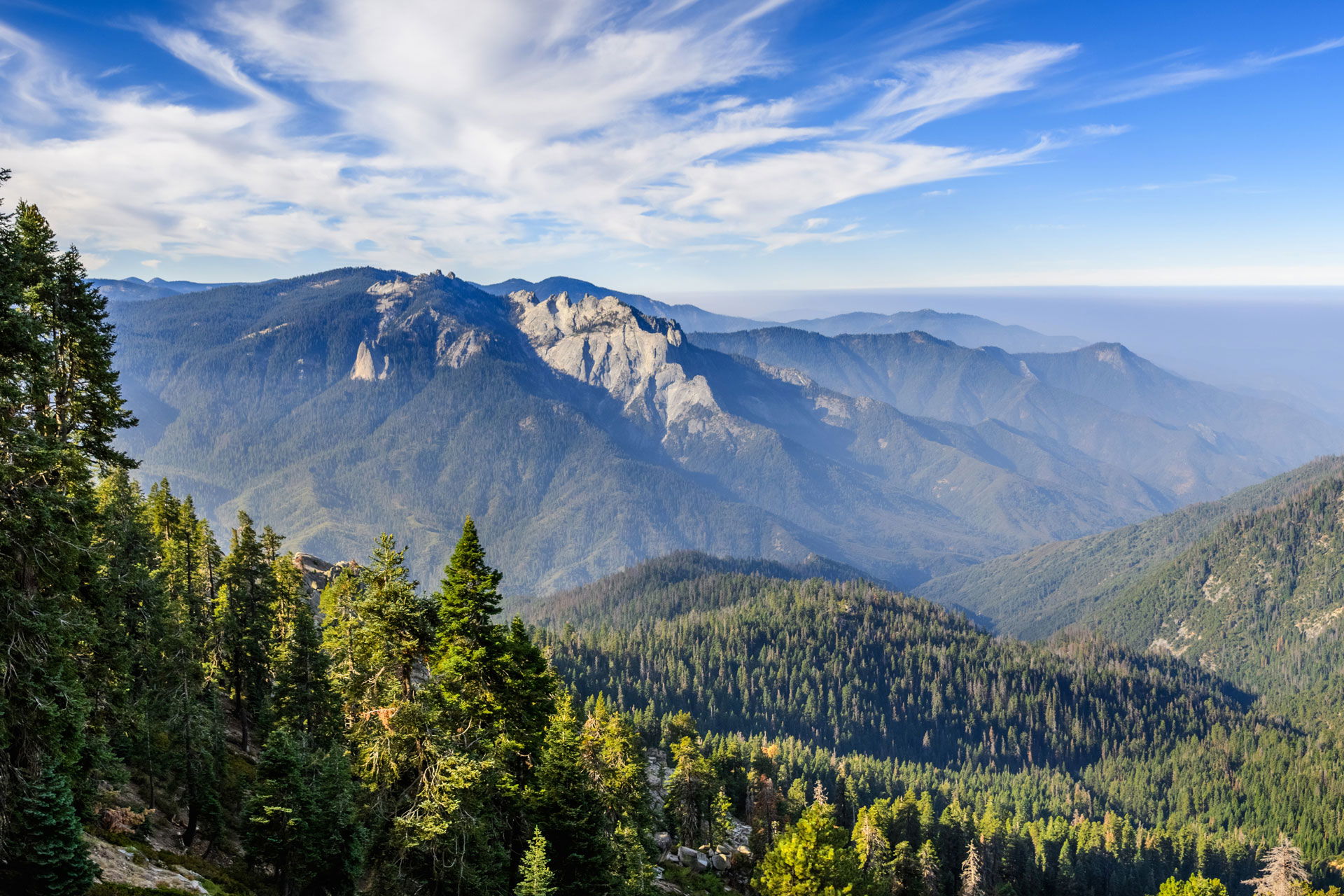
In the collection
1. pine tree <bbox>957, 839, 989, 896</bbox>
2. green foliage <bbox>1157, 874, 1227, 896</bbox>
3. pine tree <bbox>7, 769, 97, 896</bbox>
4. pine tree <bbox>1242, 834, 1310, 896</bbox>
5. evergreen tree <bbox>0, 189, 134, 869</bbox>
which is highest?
evergreen tree <bbox>0, 189, 134, 869</bbox>

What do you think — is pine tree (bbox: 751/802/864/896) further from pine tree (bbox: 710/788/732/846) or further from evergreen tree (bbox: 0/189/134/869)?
evergreen tree (bbox: 0/189/134/869)

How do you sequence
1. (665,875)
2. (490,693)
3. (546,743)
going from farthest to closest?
(665,875), (546,743), (490,693)

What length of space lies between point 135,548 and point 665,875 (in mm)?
50072

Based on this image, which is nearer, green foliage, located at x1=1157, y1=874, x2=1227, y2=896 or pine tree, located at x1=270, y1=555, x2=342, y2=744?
pine tree, located at x1=270, y1=555, x2=342, y2=744

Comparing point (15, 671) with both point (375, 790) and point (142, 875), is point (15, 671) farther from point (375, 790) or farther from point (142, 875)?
point (375, 790)

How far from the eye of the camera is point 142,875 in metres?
26.6

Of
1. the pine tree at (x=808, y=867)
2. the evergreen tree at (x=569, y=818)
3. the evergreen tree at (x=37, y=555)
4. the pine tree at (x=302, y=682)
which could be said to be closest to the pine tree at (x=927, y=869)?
the pine tree at (x=808, y=867)

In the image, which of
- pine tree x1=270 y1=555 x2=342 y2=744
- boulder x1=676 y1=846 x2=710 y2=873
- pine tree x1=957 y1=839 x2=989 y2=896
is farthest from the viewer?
pine tree x1=957 y1=839 x2=989 y2=896

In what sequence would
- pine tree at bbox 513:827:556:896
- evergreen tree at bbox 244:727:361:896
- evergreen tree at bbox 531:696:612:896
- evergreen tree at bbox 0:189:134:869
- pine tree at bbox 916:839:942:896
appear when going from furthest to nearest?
pine tree at bbox 916:839:942:896, evergreen tree at bbox 531:696:612:896, evergreen tree at bbox 244:727:361:896, pine tree at bbox 513:827:556:896, evergreen tree at bbox 0:189:134:869

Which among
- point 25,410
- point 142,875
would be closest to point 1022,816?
point 142,875

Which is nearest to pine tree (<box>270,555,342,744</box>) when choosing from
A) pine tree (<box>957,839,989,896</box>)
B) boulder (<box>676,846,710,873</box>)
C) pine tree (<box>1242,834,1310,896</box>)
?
boulder (<box>676,846,710,873</box>)

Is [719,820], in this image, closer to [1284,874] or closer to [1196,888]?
[1196,888]

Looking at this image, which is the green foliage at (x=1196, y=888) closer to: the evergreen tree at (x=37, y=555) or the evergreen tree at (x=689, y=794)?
the evergreen tree at (x=689, y=794)

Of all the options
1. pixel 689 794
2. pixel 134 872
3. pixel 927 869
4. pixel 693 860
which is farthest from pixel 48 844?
pixel 927 869
